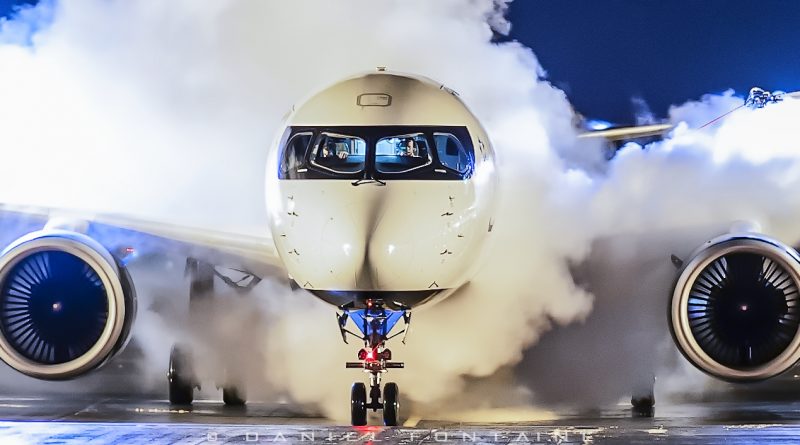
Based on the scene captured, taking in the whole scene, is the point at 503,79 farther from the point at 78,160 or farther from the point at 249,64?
the point at 78,160

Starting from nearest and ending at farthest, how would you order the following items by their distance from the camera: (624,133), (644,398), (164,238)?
1. (164,238)
2. (644,398)
3. (624,133)

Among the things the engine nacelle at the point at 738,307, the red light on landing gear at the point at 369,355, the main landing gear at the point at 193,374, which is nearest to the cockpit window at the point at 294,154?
the red light on landing gear at the point at 369,355

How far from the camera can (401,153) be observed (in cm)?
973

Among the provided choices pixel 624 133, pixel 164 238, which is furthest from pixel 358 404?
pixel 624 133

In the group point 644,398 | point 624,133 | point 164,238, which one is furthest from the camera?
point 624,133

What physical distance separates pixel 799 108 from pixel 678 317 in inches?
156

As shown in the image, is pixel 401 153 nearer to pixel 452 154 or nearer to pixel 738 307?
pixel 452 154

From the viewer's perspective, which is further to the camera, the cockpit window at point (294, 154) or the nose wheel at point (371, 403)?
the nose wheel at point (371, 403)

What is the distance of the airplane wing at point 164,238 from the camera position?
11.4 meters

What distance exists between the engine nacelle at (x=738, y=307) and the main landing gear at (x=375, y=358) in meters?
2.24

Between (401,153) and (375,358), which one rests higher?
(401,153)

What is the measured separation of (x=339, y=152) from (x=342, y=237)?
0.73 m

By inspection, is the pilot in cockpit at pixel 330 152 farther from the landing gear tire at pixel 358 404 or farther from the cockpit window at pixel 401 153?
the landing gear tire at pixel 358 404

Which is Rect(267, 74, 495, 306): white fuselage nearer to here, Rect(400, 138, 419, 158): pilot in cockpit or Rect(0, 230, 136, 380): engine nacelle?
Rect(400, 138, 419, 158): pilot in cockpit
